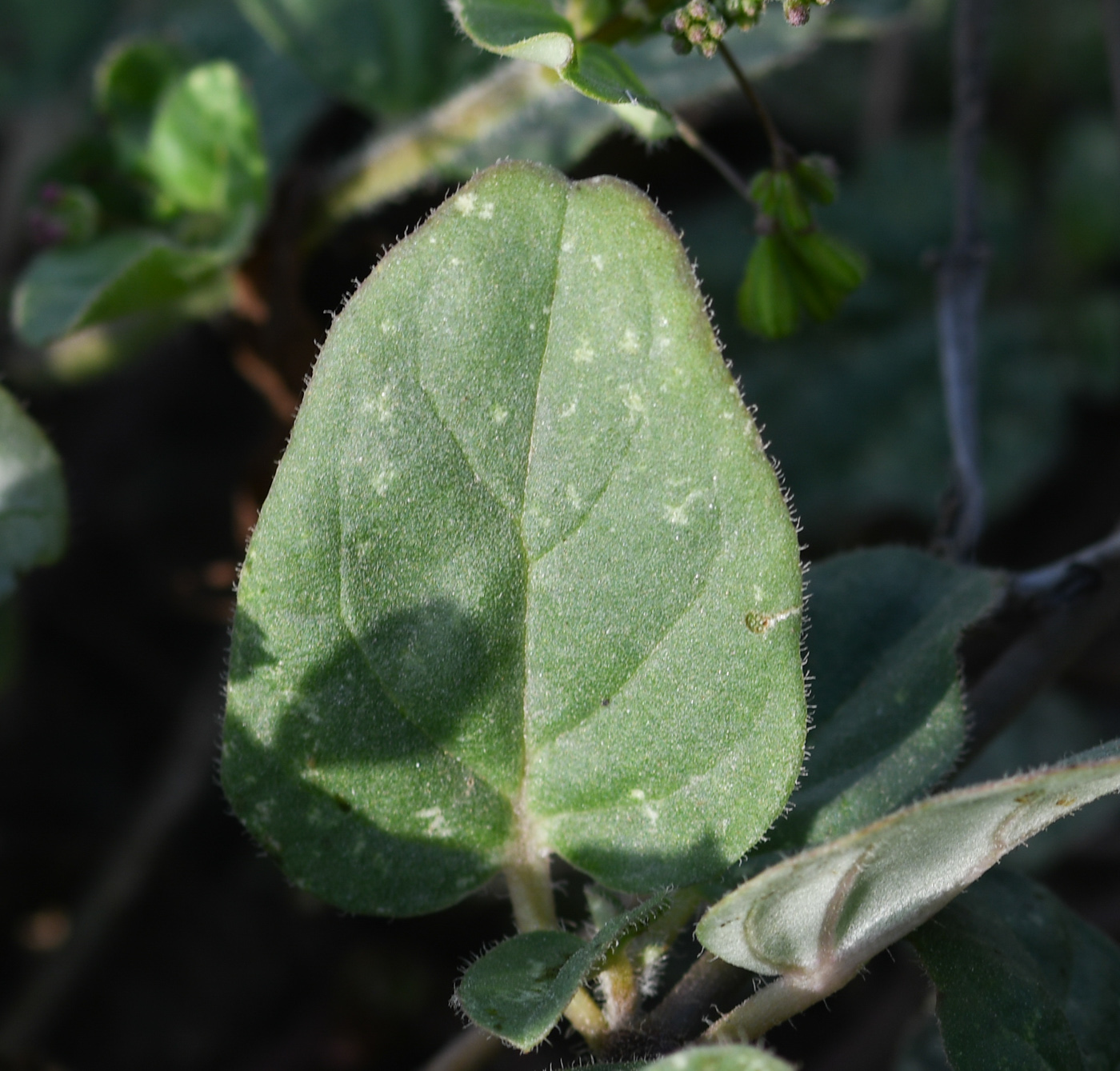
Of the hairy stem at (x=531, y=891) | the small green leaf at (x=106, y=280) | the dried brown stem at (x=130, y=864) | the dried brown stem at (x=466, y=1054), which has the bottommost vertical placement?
the dried brown stem at (x=130, y=864)

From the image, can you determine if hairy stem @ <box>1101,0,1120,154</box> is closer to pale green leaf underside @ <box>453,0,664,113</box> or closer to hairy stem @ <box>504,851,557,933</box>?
pale green leaf underside @ <box>453,0,664,113</box>

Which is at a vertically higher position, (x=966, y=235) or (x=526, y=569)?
(x=526, y=569)

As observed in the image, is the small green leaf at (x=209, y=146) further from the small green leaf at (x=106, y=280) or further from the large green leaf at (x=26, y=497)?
the large green leaf at (x=26, y=497)

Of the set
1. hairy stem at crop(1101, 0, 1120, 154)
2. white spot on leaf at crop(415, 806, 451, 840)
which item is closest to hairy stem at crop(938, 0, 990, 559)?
hairy stem at crop(1101, 0, 1120, 154)

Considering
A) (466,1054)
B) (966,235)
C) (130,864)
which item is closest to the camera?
(466,1054)

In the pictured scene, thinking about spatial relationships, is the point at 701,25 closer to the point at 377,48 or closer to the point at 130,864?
the point at 377,48

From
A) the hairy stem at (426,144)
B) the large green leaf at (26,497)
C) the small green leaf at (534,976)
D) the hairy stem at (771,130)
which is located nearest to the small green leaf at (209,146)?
the hairy stem at (426,144)

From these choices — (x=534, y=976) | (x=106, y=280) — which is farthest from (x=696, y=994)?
(x=106, y=280)

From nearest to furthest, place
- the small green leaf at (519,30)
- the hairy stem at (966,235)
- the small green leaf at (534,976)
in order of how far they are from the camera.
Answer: the small green leaf at (534,976) < the small green leaf at (519,30) < the hairy stem at (966,235)
